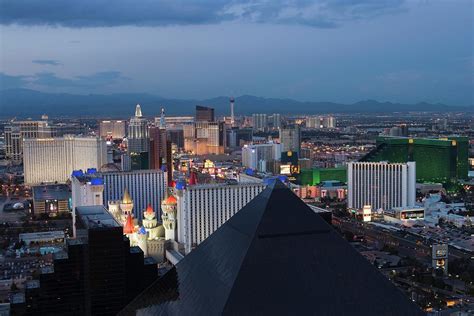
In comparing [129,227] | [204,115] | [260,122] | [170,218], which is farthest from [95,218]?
[260,122]

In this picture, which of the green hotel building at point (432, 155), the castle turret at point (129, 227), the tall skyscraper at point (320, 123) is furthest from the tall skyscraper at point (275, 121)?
the castle turret at point (129, 227)

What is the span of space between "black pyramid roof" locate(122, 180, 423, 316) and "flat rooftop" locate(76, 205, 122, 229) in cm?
793

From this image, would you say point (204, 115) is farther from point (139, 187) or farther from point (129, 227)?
point (129, 227)

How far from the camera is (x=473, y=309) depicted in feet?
69.2

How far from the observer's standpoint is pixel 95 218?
2230cm

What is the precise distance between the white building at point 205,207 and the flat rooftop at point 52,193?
46.9ft

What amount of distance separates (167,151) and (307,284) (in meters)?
39.9

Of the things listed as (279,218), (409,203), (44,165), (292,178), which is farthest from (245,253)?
(44,165)

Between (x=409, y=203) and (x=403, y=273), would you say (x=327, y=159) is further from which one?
(x=403, y=273)

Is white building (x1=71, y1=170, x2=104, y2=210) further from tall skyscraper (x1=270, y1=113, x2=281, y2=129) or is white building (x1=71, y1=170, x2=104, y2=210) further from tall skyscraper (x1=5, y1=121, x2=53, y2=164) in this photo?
tall skyscraper (x1=270, y1=113, x2=281, y2=129)

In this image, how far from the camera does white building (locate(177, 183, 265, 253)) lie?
95.1 feet

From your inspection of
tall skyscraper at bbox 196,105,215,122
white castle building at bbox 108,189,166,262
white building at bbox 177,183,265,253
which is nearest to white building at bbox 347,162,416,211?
white building at bbox 177,183,265,253

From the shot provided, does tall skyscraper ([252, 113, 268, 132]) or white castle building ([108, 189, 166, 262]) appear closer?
white castle building ([108, 189, 166, 262])

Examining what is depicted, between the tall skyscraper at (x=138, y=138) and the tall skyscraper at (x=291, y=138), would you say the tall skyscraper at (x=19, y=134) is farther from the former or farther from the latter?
the tall skyscraper at (x=291, y=138)
